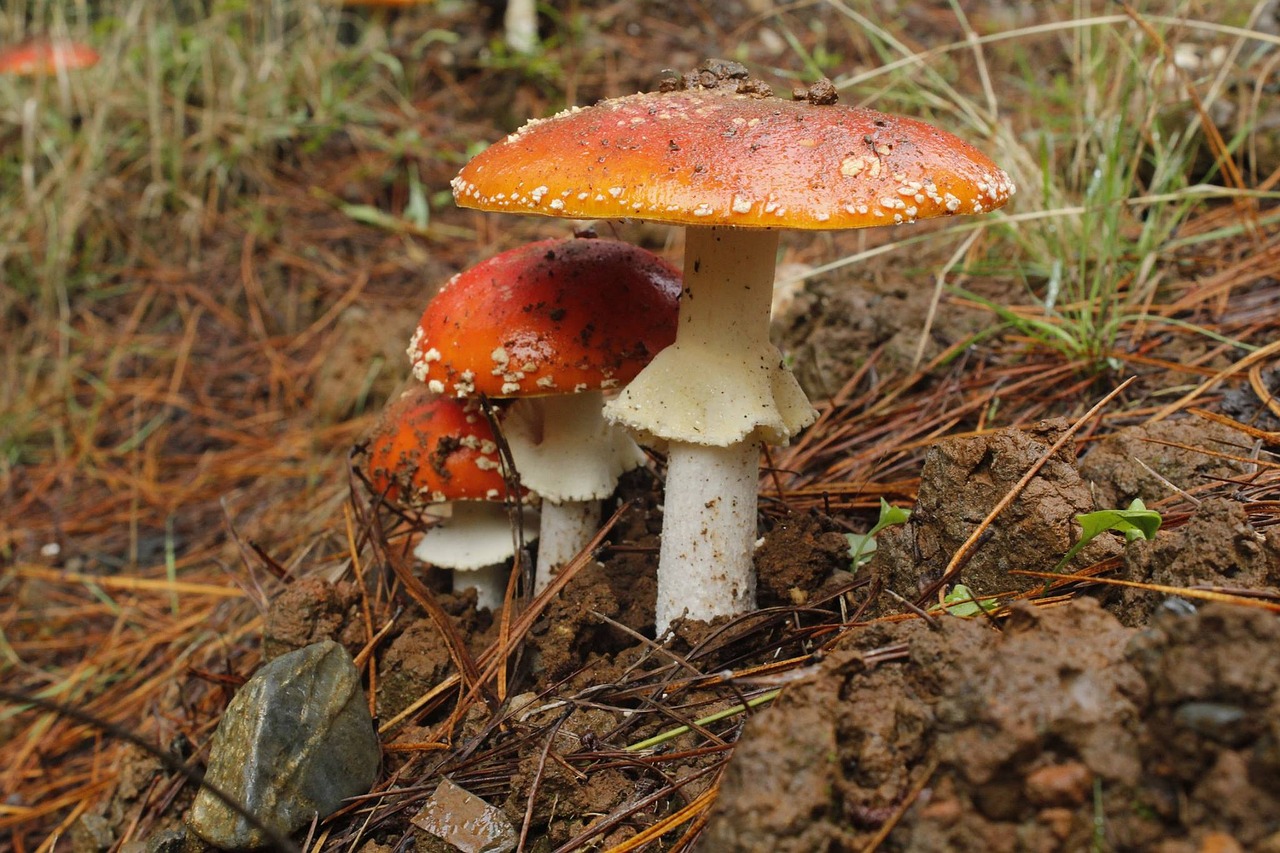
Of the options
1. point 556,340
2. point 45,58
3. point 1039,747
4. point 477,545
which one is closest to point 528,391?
point 556,340

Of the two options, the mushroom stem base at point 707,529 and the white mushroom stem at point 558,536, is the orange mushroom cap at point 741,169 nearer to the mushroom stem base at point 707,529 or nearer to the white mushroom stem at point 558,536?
the mushroom stem base at point 707,529

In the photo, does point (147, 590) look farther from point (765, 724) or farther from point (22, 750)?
point (765, 724)

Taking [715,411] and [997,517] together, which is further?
[715,411]

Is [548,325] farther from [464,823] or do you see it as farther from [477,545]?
[464,823]

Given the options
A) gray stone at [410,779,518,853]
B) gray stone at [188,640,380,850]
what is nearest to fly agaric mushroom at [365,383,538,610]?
gray stone at [188,640,380,850]

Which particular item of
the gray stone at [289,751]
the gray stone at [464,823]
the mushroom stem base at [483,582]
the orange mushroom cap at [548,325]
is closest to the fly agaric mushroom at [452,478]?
the mushroom stem base at [483,582]

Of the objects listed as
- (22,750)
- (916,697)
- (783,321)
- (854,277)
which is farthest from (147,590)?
(916,697)

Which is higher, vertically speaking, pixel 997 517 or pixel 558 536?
pixel 997 517
